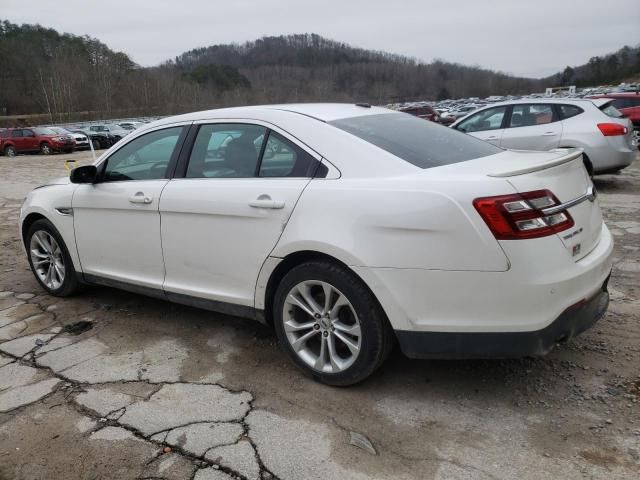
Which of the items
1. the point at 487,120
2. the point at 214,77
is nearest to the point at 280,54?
the point at 214,77

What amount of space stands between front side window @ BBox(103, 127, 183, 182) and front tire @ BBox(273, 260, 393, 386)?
1404 millimetres

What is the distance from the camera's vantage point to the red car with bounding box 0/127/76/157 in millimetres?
26938

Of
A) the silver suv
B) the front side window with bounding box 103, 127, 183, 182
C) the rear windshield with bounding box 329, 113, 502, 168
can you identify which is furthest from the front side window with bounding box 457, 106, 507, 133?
the front side window with bounding box 103, 127, 183, 182

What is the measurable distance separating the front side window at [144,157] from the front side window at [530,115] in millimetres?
6852

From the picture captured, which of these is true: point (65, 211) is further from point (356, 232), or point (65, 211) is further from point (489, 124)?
point (489, 124)

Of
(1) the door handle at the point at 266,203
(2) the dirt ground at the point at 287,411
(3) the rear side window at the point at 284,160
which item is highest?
(3) the rear side window at the point at 284,160

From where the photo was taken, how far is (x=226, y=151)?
3457 millimetres

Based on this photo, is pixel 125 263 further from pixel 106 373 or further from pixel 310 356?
pixel 310 356

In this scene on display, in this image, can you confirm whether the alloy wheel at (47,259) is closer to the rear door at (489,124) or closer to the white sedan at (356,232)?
the white sedan at (356,232)

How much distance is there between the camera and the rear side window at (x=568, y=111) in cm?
851

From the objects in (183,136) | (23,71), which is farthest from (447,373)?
(23,71)

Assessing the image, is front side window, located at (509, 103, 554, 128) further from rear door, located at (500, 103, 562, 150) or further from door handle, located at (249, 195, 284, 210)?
door handle, located at (249, 195, 284, 210)

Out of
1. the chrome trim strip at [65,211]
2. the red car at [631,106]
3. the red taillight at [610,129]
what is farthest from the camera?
the red car at [631,106]

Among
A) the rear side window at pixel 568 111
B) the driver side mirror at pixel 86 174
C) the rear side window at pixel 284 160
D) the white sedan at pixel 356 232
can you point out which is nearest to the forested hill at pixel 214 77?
the rear side window at pixel 568 111
